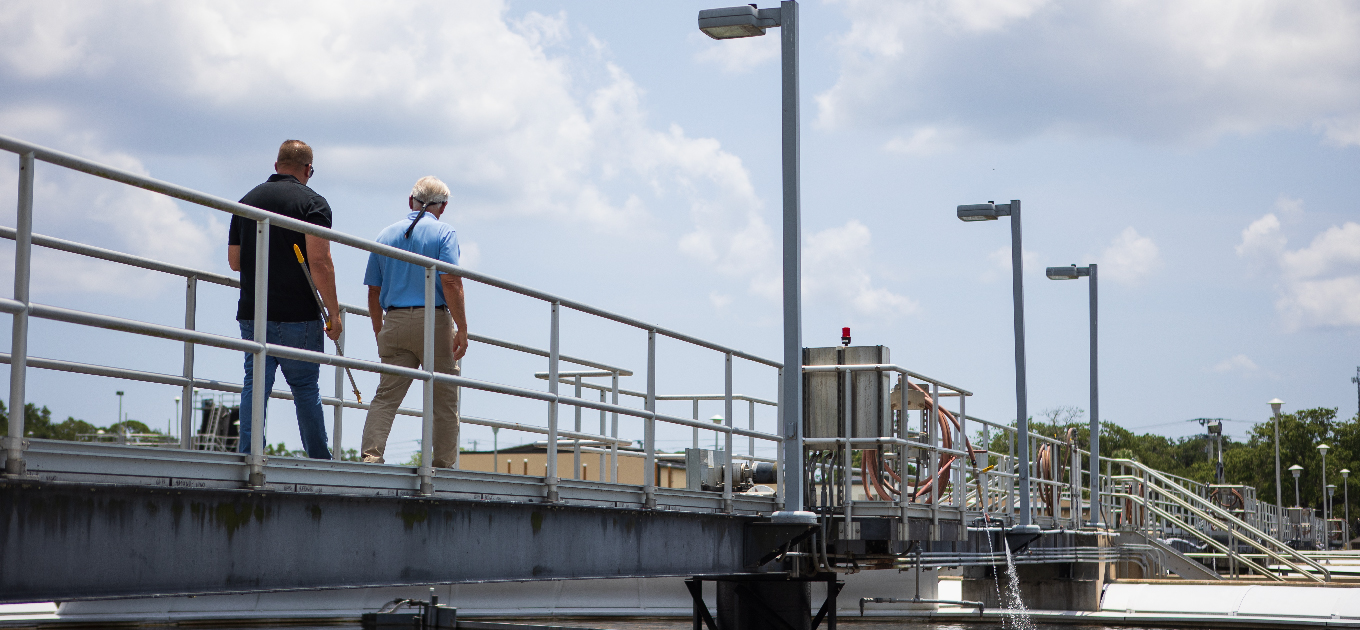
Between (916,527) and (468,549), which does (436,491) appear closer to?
(468,549)

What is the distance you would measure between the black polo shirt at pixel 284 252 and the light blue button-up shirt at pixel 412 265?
0.97 meters

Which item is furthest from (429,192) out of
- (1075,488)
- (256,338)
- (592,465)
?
(592,465)

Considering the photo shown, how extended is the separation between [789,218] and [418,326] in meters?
3.95

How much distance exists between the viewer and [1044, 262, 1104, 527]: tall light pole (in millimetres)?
22969

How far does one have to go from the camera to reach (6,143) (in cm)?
494

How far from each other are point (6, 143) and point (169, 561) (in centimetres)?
184

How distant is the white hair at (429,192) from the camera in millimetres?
8500

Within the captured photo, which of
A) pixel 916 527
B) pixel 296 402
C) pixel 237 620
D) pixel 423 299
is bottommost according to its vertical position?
pixel 237 620

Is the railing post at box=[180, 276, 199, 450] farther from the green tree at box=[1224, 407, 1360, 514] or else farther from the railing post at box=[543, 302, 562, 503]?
the green tree at box=[1224, 407, 1360, 514]

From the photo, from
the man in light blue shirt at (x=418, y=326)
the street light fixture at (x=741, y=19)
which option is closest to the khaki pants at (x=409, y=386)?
the man in light blue shirt at (x=418, y=326)

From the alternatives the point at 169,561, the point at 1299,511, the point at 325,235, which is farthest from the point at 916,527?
the point at 1299,511

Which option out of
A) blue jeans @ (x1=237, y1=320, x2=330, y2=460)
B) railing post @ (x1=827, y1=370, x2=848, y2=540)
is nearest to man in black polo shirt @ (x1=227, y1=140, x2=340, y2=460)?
blue jeans @ (x1=237, y1=320, x2=330, y2=460)

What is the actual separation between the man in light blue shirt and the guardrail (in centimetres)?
38

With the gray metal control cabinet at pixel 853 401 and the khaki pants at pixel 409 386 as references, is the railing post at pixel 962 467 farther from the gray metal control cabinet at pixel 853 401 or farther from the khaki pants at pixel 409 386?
the khaki pants at pixel 409 386
